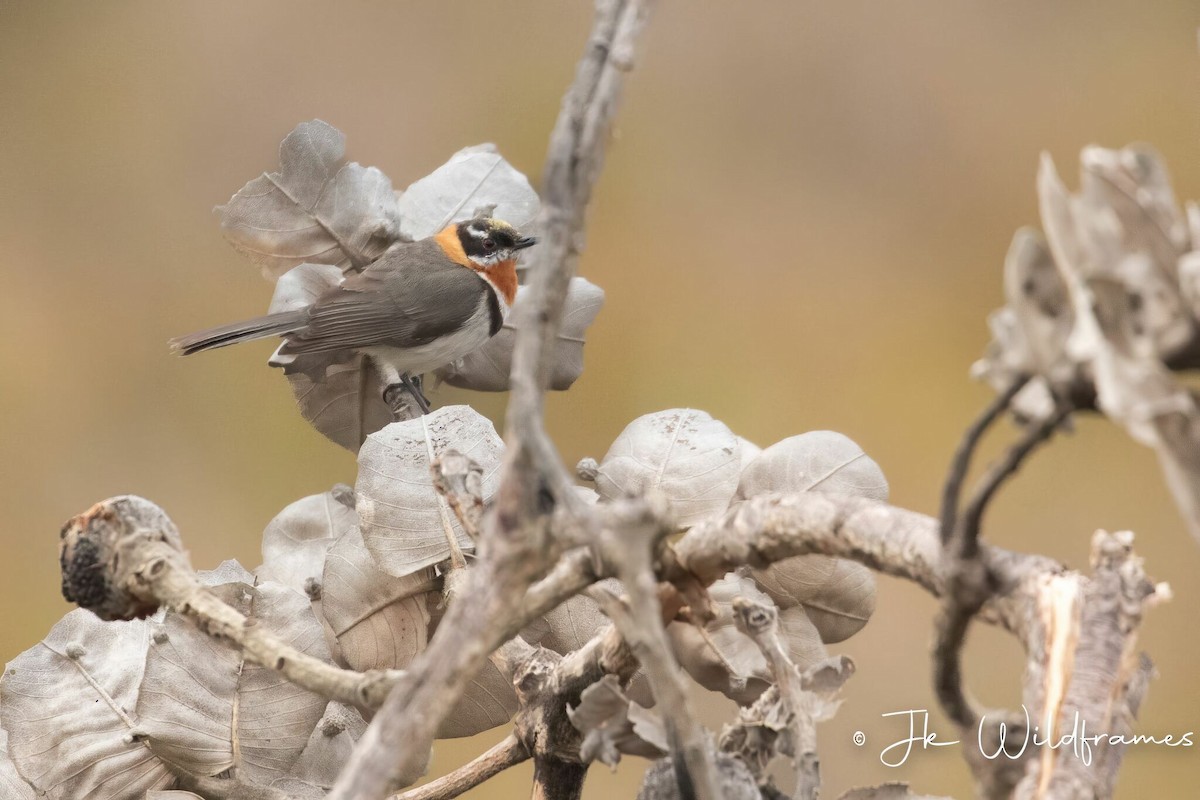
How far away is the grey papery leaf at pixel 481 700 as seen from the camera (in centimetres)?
49

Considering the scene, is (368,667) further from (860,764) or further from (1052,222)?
(860,764)

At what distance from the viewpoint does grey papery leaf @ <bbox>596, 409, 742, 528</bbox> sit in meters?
0.47

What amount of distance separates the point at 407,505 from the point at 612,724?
162 millimetres

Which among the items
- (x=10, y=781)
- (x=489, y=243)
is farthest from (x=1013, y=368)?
(x=489, y=243)

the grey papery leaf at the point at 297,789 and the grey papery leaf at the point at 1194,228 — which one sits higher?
the grey papery leaf at the point at 1194,228

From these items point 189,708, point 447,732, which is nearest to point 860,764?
point 447,732

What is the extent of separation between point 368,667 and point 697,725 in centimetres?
25

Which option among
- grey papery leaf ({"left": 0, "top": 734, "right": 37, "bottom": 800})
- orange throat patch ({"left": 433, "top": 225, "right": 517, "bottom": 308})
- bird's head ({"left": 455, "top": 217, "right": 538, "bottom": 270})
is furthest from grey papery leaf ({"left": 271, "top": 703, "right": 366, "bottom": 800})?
orange throat patch ({"left": 433, "top": 225, "right": 517, "bottom": 308})

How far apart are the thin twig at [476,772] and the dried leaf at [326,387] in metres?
0.23

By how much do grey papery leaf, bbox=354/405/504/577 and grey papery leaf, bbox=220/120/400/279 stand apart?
0.19 m

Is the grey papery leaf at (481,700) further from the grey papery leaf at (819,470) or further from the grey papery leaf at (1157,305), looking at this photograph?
the grey papery leaf at (1157,305)

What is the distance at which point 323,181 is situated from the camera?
2.04 feet

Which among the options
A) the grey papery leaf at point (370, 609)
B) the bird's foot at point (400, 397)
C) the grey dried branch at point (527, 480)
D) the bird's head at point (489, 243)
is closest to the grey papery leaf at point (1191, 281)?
Result: the grey dried branch at point (527, 480)

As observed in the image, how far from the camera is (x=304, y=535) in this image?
568 millimetres
